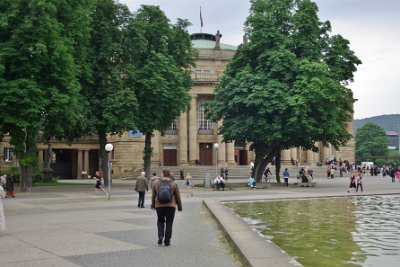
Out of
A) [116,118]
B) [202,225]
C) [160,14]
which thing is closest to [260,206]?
[202,225]

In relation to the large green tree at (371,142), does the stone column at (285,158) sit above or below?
below

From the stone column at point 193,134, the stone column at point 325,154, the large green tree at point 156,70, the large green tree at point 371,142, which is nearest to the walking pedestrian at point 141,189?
the large green tree at point 156,70

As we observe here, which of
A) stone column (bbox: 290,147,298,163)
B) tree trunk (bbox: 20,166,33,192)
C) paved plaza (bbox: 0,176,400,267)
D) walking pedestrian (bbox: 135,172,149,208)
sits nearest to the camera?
paved plaza (bbox: 0,176,400,267)

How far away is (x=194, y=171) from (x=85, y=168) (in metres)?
18.0

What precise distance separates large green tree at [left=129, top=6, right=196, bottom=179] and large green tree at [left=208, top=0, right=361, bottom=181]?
429cm

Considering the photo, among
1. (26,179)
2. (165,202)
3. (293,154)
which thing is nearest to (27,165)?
(26,179)

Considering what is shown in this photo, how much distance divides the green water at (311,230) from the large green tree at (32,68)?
15.4 metres

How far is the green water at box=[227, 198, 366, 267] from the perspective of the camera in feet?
35.5

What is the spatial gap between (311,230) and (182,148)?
6195 cm

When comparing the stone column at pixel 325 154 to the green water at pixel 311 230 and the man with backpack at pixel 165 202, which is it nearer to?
the green water at pixel 311 230

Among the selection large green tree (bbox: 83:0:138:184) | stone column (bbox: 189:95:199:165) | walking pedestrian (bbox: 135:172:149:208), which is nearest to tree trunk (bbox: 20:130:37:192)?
large green tree (bbox: 83:0:138:184)

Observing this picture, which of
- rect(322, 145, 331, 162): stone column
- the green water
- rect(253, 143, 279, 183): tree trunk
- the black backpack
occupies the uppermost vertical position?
rect(322, 145, 331, 162): stone column

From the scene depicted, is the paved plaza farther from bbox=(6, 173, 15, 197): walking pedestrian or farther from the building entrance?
the building entrance

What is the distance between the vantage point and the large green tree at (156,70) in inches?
1710
